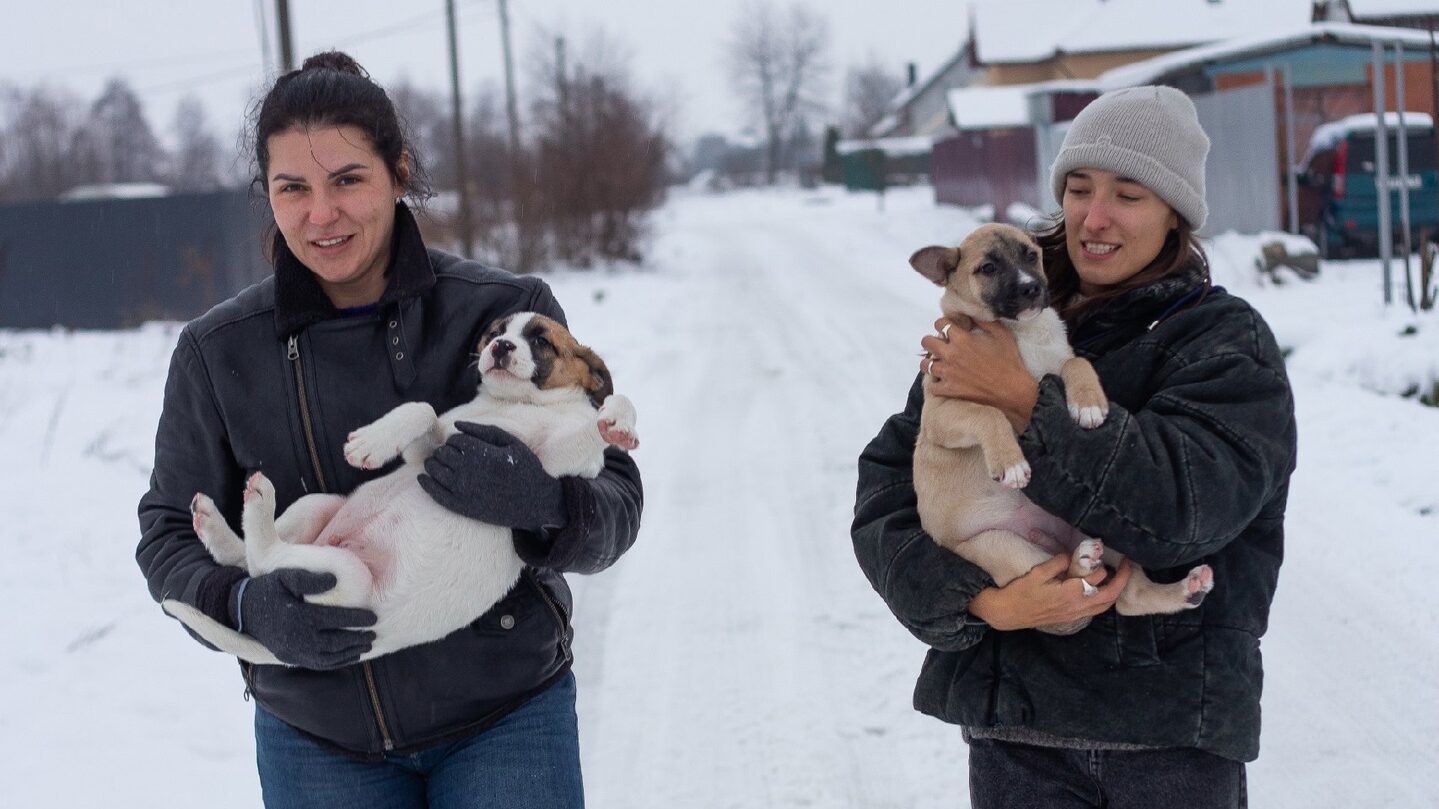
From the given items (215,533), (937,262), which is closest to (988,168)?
(937,262)

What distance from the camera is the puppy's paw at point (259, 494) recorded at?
257 cm

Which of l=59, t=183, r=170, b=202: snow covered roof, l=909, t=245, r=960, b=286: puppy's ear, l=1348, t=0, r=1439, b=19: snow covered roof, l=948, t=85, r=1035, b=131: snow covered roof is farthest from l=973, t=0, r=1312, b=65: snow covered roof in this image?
l=909, t=245, r=960, b=286: puppy's ear

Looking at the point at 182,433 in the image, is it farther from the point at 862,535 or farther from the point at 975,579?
the point at 975,579

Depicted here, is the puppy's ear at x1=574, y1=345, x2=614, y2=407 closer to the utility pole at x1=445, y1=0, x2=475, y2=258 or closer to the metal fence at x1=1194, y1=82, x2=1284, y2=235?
the metal fence at x1=1194, y1=82, x2=1284, y2=235

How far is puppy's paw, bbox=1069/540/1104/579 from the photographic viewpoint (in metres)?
2.54

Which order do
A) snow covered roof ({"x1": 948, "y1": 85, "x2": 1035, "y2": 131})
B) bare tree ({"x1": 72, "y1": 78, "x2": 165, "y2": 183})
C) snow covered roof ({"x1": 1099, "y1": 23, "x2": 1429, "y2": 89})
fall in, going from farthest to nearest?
bare tree ({"x1": 72, "y1": 78, "x2": 165, "y2": 183}) → snow covered roof ({"x1": 948, "y1": 85, "x2": 1035, "y2": 131}) → snow covered roof ({"x1": 1099, "y1": 23, "x2": 1429, "y2": 89})

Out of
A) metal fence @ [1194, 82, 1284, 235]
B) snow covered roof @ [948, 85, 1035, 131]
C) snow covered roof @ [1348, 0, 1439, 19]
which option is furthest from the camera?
snow covered roof @ [948, 85, 1035, 131]

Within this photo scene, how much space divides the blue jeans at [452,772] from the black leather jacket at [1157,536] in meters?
0.83

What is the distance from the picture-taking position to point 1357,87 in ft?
71.4

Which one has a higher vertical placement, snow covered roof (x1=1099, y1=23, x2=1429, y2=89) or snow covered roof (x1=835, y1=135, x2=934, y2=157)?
snow covered roof (x1=835, y1=135, x2=934, y2=157)

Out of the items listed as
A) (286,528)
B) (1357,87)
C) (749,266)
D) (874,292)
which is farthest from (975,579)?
(749,266)

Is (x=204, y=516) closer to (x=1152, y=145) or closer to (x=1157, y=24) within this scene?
(x=1152, y=145)

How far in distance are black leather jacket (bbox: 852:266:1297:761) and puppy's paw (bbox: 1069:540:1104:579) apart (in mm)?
66

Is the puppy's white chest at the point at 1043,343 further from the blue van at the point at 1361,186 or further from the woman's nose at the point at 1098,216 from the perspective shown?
the blue van at the point at 1361,186
